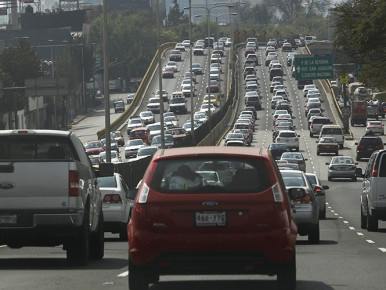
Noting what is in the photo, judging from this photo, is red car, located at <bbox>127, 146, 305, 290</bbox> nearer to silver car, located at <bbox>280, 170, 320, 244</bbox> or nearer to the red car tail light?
silver car, located at <bbox>280, 170, 320, 244</bbox>

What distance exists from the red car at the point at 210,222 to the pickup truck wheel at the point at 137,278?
2 centimetres

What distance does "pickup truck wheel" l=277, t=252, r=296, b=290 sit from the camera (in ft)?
39.7

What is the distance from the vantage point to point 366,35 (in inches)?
1171

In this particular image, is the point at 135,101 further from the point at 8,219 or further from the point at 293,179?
the point at 8,219

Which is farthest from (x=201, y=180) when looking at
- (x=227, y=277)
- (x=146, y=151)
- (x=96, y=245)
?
(x=146, y=151)

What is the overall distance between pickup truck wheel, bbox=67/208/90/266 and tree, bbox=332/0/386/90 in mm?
14587

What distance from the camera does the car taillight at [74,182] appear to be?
15.1 m

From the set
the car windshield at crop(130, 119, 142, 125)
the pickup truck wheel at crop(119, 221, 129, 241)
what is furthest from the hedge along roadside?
the pickup truck wheel at crop(119, 221, 129, 241)

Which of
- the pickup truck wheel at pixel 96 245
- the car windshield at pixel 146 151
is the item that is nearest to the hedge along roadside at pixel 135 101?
the car windshield at pixel 146 151

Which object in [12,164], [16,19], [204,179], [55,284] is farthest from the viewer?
[16,19]

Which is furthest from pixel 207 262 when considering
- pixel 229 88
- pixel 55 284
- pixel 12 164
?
pixel 229 88

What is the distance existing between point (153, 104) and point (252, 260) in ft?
352

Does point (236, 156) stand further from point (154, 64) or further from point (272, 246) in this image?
point (154, 64)

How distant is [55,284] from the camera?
1362 centimetres
